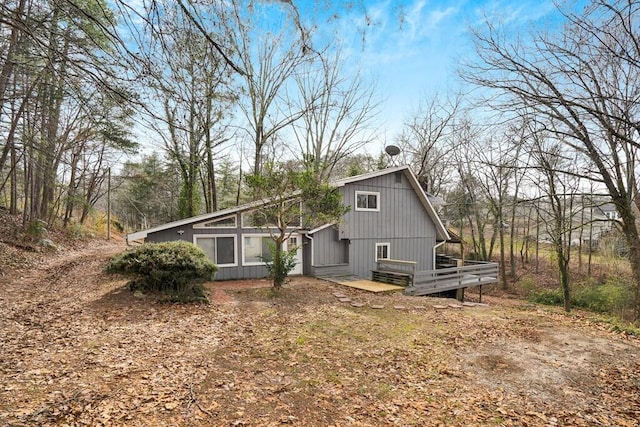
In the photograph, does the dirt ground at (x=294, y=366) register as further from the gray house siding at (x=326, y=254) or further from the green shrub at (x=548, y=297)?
the green shrub at (x=548, y=297)

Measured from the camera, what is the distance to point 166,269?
25.5 ft

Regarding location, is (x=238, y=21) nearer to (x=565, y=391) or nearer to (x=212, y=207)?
(x=565, y=391)

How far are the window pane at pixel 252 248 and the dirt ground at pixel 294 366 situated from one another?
4583 mm

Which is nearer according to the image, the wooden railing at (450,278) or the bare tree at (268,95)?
the wooden railing at (450,278)

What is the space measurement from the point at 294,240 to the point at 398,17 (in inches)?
433

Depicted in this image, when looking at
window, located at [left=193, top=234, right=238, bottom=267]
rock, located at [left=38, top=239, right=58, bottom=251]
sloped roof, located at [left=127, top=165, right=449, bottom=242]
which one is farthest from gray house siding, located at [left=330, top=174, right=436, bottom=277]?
rock, located at [left=38, top=239, right=58, bottom=251]

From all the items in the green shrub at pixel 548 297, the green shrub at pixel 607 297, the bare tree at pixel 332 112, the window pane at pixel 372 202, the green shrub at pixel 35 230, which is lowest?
the green shrub at pixel 548 297

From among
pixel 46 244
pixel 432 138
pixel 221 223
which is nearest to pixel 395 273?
pixel 221 223

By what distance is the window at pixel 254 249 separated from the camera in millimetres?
12875

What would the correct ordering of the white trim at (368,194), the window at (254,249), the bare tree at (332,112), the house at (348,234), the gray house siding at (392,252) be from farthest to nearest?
1. the bare tree at (332,112)
2. the gray house siding at (392,252)
3. the white trim at (368,194)
4. the window at (254,249)
5. the house at (348,234)

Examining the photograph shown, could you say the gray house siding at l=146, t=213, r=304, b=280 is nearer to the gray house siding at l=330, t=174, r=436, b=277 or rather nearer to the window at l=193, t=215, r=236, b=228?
the window at l=193, t=215, r=236, b=228

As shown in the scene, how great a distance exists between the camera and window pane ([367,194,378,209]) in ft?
48.3

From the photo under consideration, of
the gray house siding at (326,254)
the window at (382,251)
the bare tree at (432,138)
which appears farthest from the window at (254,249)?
the bare tree at (432,138)

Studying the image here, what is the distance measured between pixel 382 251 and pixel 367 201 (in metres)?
2.36
